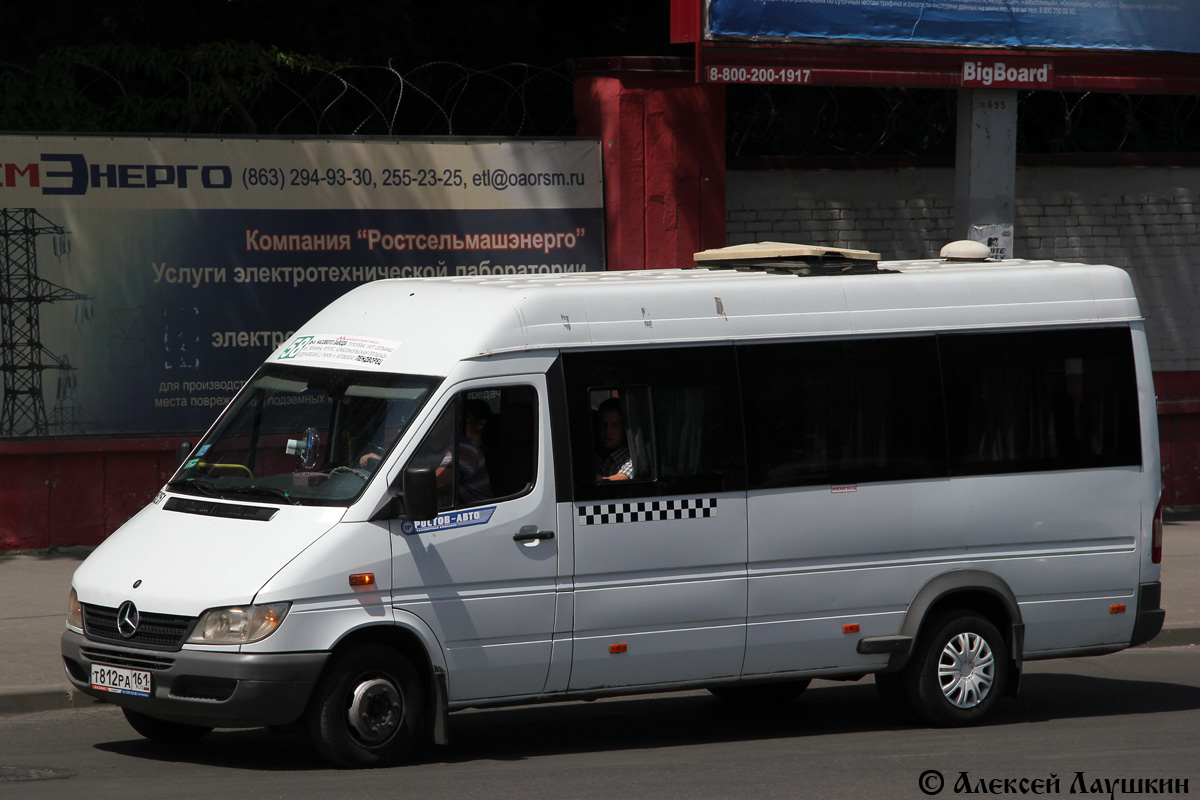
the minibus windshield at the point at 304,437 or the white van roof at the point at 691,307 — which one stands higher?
the white van roof at the point at 691,307

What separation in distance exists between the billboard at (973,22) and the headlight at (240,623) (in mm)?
7863

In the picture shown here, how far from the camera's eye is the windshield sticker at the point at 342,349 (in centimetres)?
792

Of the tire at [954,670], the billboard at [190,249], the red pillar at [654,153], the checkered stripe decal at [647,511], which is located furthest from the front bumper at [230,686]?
the red pillar at [654,153]

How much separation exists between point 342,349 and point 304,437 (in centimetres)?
54

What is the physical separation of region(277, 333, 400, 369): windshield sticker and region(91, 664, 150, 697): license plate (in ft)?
5.87

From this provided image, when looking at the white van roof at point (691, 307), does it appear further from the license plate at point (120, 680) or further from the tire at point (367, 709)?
the license plate at point (120, 680)

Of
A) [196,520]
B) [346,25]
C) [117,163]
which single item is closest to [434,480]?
[196,520]

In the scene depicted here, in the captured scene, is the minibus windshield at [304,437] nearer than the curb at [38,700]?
Yes

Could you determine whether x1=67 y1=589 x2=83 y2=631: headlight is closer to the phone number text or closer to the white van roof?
the white van roof

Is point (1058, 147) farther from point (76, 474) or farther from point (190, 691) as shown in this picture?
point (190, 691)

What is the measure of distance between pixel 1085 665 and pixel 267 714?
630 cm

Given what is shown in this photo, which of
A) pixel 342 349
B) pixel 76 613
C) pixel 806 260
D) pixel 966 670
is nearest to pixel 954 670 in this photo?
pixel 966 670

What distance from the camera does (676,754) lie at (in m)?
8.11

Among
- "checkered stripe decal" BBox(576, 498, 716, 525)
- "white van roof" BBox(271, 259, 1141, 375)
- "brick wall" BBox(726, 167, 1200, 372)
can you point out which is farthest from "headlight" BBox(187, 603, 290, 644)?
"brick wall" BBox(726, 167, 1200, 372)
